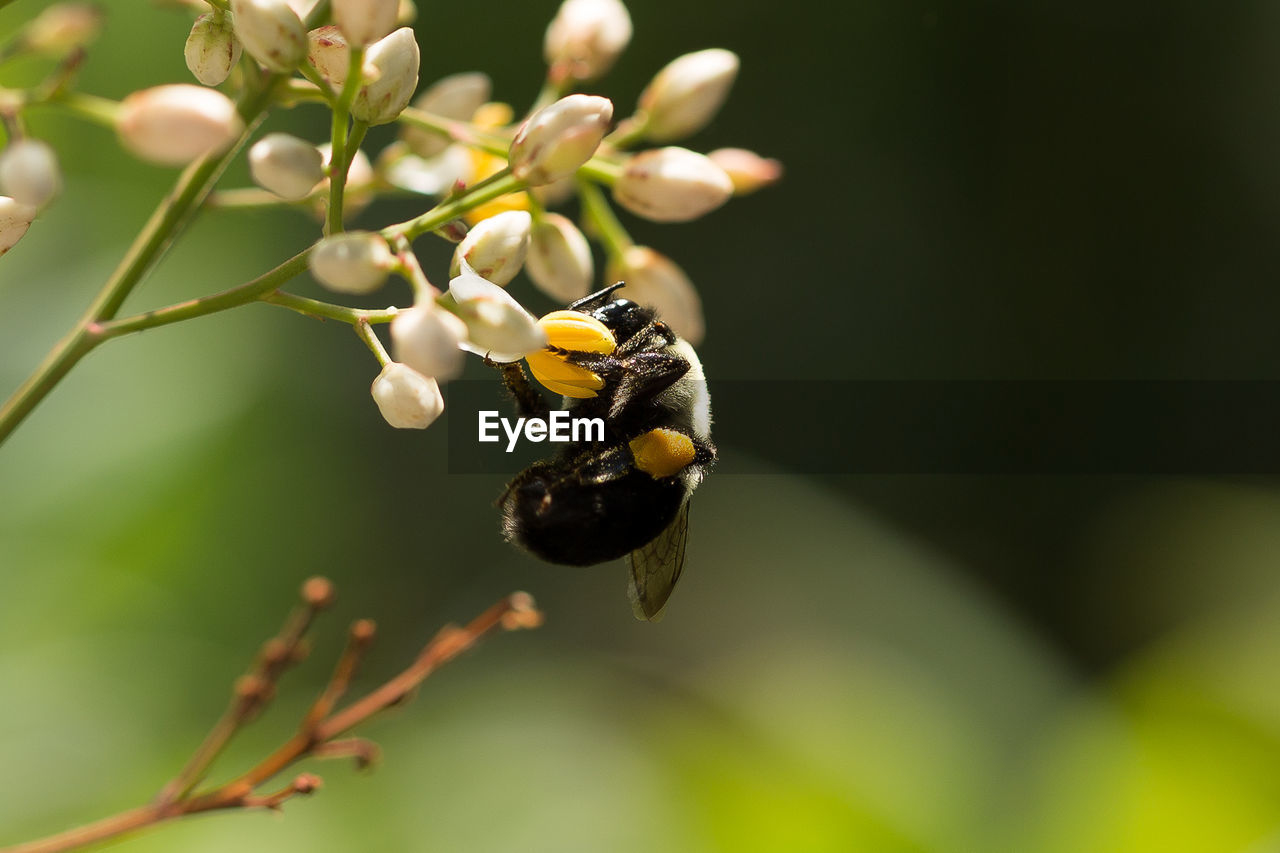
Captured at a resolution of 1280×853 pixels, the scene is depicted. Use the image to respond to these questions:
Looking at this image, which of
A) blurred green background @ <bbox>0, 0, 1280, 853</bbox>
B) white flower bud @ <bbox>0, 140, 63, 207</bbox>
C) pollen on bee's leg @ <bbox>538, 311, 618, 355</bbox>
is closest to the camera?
white flower bud @ <bbox>0, 140, 63, 207</bbox>

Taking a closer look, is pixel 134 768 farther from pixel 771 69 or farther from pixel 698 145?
pixel 771 69

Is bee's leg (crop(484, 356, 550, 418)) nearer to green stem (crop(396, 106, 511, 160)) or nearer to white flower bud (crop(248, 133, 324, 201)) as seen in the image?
green stem (crop(396, 106, 511, 160))

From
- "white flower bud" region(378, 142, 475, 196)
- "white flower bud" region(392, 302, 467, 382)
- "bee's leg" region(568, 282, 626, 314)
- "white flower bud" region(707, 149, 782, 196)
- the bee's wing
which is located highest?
"white flower bud" region(392, 302, 467, 382)

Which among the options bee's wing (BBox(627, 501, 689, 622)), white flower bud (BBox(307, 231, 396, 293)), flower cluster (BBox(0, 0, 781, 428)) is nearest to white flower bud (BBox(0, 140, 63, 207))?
flower cluster (BBox(0, 0, 781, 428))

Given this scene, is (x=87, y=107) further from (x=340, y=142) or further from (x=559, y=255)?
(x=559, y=255)

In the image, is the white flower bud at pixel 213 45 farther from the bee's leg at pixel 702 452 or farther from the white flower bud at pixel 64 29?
the bee's leg at pixel 702 452

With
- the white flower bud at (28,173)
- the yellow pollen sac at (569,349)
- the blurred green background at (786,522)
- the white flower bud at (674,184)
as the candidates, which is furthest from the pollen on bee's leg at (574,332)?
the blurred green background at (786,522)

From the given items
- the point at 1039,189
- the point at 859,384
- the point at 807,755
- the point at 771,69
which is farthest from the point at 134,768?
the point at 1039,189
